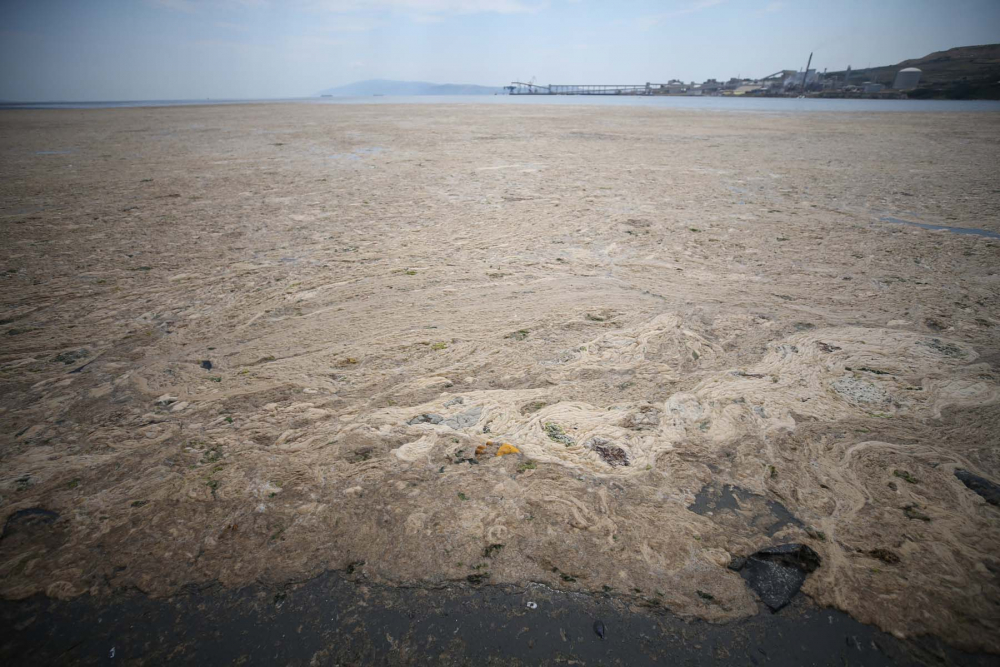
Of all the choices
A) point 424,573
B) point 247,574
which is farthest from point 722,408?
point 247,574

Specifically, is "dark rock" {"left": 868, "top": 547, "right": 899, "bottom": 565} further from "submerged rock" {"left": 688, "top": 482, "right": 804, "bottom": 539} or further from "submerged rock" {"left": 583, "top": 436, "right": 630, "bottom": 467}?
"submerged rock" {"left": 583, "top": 436, "right": 630, "bottom": 467}

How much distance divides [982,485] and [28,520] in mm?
3241

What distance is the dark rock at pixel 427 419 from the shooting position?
1.82 m

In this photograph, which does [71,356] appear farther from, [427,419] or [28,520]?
[427,419]

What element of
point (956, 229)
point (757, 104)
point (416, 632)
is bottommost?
point (416, 632)

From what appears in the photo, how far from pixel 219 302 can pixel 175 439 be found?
55.5 inches

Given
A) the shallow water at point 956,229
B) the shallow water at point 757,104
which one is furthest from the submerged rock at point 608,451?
the shallow water at point 757,104

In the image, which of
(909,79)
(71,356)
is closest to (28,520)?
(71,356)

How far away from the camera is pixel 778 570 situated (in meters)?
1.21

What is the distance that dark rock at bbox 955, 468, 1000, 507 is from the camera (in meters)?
1.42

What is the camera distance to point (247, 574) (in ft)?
3.97

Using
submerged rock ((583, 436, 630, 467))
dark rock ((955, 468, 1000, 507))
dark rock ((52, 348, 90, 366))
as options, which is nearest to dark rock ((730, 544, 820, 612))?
submerged rock ((583, 436, 630, 467))

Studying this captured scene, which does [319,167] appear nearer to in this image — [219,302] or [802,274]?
[219,302]

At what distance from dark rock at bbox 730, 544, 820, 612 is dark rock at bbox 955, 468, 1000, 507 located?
75cm
